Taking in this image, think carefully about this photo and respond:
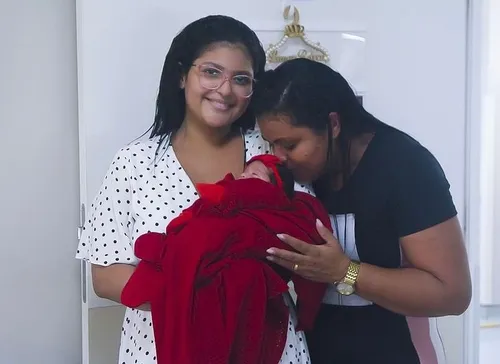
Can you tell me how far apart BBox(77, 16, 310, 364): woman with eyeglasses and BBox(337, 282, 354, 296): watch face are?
0.13 meters

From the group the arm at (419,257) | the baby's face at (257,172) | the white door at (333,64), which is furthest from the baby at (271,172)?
the white door at (333,64)

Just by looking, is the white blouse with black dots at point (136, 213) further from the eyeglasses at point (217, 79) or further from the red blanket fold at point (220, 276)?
the eyeglasses at point (217, 79)

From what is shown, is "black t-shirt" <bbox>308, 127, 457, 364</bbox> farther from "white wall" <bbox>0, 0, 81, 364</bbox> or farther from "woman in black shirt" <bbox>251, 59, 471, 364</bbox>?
"white wall" <bbox>0, 0, 81, 364</bbox>

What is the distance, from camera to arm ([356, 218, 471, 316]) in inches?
47.2

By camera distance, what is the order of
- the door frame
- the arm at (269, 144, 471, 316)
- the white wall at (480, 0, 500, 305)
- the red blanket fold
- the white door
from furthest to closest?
the white wall at (480, 0, 500, 305)
the door frame
the white door
the arm at (269, 144, 471, 316)
the red blanket fold

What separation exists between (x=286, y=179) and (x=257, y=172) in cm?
6

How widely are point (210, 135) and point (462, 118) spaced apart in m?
0.97

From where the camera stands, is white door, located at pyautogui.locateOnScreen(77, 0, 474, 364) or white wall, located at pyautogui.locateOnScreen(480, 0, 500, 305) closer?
white door, located at pyautogui.locateOnScreen(77, 0, 474, 364)

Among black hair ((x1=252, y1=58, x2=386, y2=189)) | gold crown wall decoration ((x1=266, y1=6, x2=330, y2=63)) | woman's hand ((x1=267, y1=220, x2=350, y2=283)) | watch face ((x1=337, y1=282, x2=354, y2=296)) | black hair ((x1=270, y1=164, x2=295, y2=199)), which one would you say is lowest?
watch face ((x1=337, y1=282, x2=354, y2=296))

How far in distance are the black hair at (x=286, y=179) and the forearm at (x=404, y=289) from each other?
196 millimetres

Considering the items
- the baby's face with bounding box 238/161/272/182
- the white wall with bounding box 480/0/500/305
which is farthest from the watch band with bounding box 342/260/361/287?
the white wall with bounding box 480/0/500/305

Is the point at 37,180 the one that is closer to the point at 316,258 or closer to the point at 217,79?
the point at 217,79

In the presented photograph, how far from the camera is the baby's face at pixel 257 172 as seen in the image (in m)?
1.20

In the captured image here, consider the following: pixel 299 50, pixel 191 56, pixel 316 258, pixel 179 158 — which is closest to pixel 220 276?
pixel 316 258
